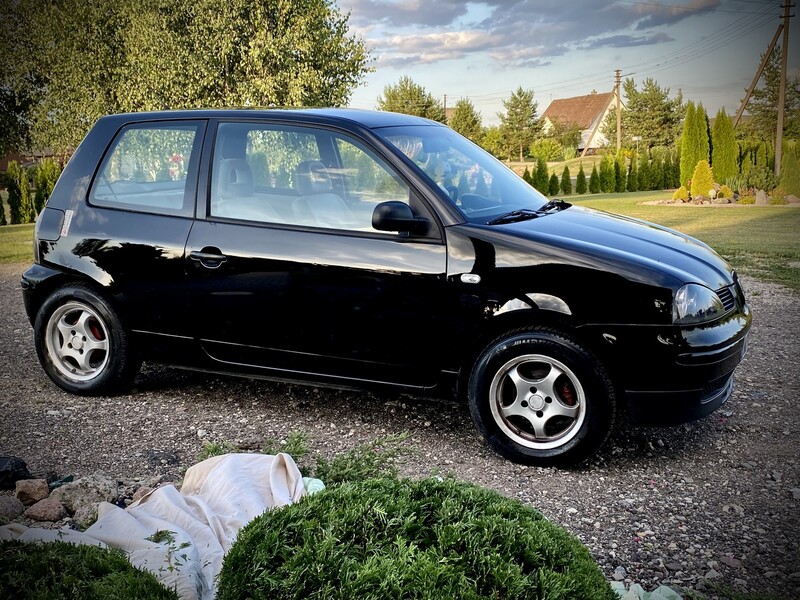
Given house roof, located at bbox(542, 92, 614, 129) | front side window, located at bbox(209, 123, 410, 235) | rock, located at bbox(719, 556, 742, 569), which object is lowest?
rock, located at bbox(719, 556, 742, 569)

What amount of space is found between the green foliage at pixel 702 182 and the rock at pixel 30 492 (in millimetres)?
23586

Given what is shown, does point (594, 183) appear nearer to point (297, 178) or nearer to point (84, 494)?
point (297, 178)

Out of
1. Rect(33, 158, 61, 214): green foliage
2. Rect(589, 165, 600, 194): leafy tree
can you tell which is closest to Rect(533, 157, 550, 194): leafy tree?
Rect(589, 165, 600, 194): leafy tree

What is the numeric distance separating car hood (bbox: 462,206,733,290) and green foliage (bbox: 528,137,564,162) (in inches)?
2006

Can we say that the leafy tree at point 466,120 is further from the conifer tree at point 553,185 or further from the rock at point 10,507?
the rock at point 10,507

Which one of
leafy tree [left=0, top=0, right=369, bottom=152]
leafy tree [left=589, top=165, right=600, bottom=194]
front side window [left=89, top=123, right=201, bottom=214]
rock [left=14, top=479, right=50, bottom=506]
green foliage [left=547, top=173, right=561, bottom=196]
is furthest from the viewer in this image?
leafy tree [left=589, top=165, right=600, bottom=194]

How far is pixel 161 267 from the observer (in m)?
5.02

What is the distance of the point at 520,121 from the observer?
5841 cm

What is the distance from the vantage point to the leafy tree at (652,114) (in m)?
56.0

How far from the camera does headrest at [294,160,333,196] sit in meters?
4.77

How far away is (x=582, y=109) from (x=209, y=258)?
83655 millimetres

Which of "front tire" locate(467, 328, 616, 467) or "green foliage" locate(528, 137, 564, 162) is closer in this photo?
"front tire" locate(467, 328, 616, 467)

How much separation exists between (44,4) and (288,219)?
26061 mm

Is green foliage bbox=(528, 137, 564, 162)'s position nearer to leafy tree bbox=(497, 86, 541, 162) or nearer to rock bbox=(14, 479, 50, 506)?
leafy tree bbox=(497, 86, 541, 162)
